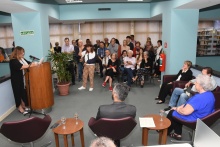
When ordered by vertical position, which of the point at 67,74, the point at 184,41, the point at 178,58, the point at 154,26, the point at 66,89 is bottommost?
the point at 66,89

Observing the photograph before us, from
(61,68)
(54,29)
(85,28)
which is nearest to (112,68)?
(61,68)

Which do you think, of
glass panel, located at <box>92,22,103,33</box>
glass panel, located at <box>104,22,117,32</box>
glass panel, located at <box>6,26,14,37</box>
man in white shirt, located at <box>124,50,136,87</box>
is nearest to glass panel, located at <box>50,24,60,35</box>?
glass panel, located at <box>92,22,103,33</box>

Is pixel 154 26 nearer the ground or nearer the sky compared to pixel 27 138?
nearer the sky

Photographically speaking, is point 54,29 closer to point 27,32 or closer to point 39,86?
point 27,32

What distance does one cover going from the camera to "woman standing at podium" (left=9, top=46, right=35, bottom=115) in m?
4.40

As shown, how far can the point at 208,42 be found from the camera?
417 inches

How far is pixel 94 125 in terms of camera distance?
8.80 ft

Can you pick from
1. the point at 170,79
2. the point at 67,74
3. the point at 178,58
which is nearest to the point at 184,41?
the point at 178,58

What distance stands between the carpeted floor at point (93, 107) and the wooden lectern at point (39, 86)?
371 millimetres

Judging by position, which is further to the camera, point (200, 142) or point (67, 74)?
point (67, 74)

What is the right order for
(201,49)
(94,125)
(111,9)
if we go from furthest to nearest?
(201,49)
(111,9)
(94,125)

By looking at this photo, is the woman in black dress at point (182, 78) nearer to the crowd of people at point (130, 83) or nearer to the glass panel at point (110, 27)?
the crowd of people at point (130, 83)

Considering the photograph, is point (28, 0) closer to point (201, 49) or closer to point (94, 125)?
point (94, 125)

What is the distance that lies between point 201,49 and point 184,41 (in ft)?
17.2
